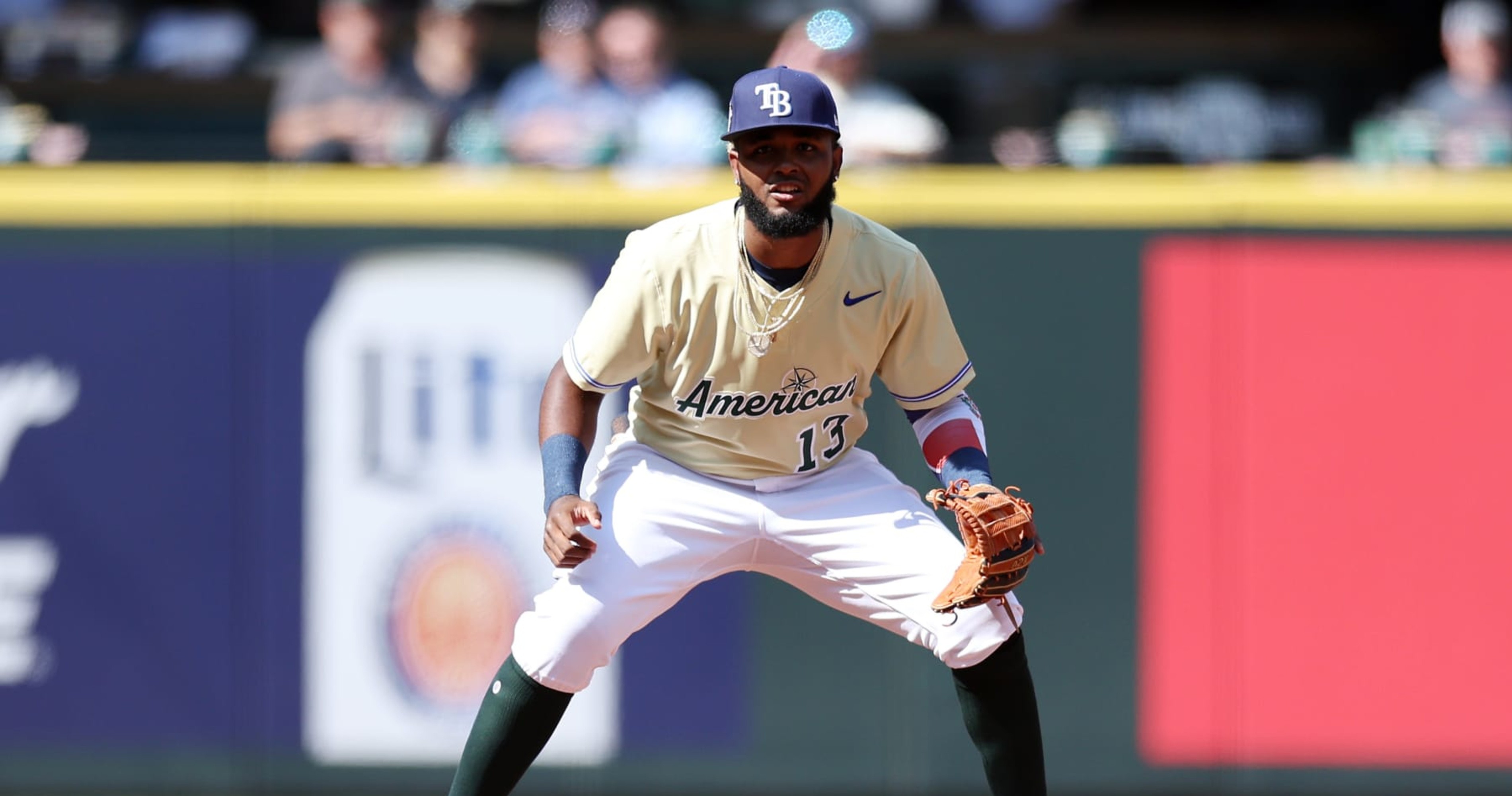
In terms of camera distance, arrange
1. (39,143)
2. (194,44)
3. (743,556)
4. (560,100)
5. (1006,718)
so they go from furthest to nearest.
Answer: (194,44), (560,100), (39,143), (743,556), (1006,718)

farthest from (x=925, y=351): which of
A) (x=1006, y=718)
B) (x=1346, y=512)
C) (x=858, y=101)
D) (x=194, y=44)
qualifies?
(x=194, y=44)

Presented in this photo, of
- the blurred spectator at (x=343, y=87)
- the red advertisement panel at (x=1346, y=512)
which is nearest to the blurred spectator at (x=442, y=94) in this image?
the blurred spectator at (x=343, y=87)

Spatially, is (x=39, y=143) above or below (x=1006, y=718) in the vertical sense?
above

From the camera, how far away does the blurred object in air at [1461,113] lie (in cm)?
611

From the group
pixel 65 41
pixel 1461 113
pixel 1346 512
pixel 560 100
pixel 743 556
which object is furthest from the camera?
pixel 65 41

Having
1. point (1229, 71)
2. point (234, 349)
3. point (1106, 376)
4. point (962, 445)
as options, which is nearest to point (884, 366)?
point (962, 445)

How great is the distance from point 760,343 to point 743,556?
1.71 ft

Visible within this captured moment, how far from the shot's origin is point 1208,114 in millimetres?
8859

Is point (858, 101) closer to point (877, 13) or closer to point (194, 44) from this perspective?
point (877, 13)

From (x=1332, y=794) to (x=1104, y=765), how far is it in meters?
0.73

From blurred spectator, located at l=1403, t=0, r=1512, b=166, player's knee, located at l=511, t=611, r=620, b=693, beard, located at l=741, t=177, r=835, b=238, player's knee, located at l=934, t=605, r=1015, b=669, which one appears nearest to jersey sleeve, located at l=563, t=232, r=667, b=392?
beard, located at l=741, t=177, r=835, b=238

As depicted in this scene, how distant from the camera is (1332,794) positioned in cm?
595

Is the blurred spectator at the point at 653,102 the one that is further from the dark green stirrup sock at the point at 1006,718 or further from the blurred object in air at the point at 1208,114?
the dark green stirrup sock at the point at 1006,718

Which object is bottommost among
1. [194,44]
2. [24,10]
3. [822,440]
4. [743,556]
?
[743,556]
